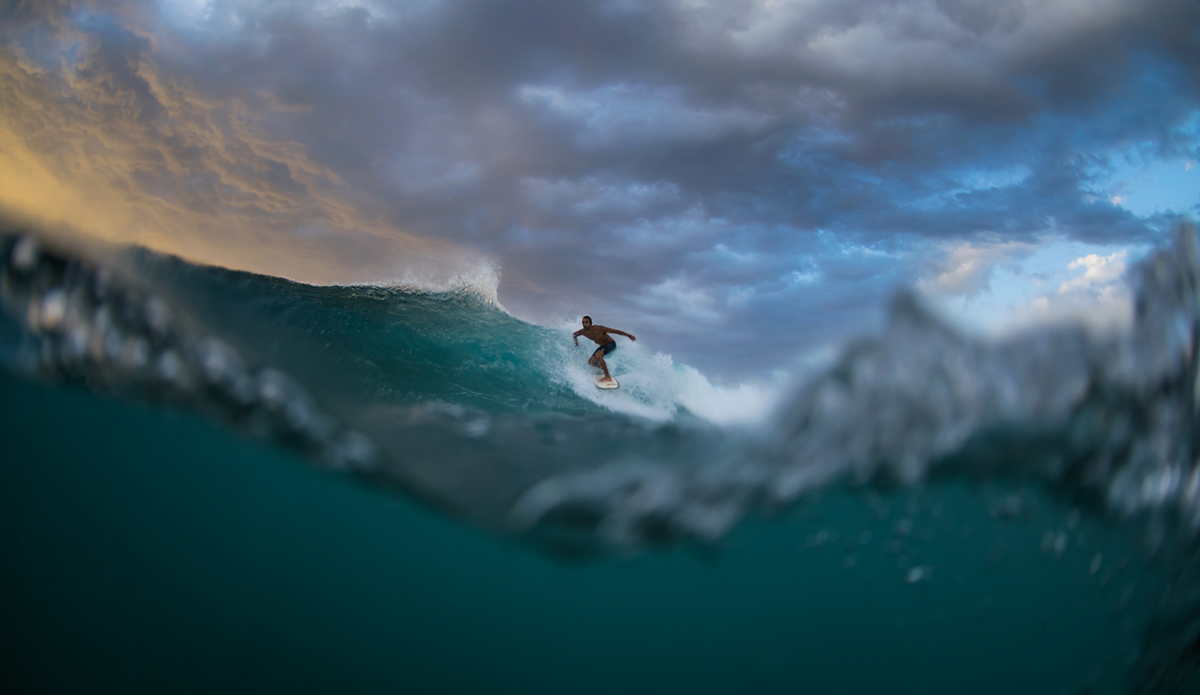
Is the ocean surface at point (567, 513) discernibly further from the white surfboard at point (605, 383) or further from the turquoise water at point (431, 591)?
the white surfboard at point (605, 383)

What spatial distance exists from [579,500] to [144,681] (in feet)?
28.8

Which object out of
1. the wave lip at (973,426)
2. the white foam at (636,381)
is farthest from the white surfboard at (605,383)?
the wave lip at (973,426)

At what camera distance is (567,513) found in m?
4.80

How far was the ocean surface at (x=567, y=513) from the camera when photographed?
15.5 feet

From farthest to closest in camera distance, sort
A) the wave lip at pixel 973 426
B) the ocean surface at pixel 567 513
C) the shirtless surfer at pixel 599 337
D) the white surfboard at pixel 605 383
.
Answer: the white surfboard at pixel 605 383, the shirtless surfer at pixel 599 337, the ocean surface at pixel 567 513, the wave lip at pixel 973 426

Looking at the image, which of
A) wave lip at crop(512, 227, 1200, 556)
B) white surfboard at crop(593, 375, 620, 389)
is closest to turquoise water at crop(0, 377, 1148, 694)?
wave lip at crop(512, 227, 1200, 556)

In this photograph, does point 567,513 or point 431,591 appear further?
point 431,591

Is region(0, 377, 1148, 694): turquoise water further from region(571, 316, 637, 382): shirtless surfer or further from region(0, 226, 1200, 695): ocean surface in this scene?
region(571, 316, 637, 382): shirtless surfer

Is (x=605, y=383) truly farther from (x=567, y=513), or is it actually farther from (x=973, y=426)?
(x=973, y=426)

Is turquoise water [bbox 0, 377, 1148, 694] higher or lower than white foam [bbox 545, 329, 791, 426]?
lower

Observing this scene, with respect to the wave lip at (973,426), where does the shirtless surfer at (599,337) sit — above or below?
above

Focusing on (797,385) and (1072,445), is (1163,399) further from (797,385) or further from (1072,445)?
(797,385)

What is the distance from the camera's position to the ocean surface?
15.5 ft

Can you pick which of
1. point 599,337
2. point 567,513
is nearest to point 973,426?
point 567,513
